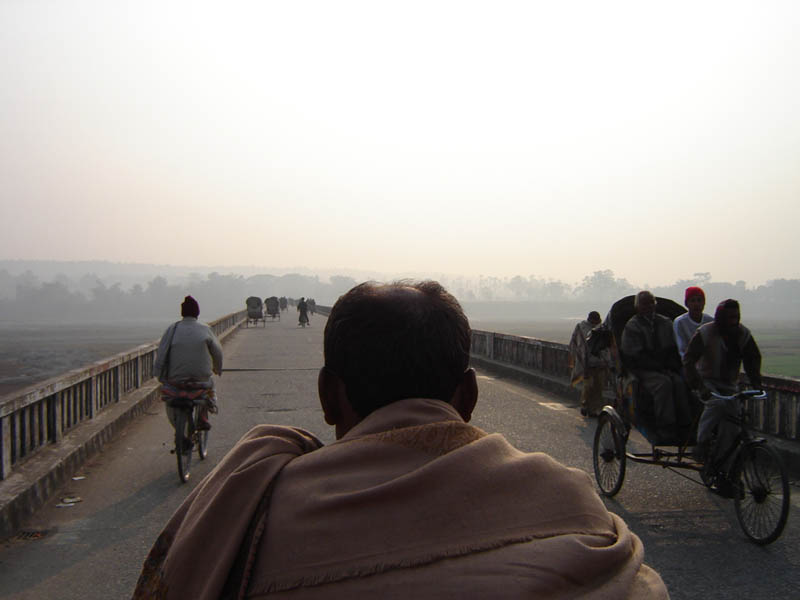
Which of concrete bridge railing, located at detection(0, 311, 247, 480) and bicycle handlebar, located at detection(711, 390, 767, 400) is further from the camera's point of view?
concrete bridge railing, located at detection(0, 311, 247, 480)

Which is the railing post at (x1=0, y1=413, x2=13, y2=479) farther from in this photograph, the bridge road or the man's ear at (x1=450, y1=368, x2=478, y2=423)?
the man's ear at (x1=450, y1=368, x2=478, y2=423)

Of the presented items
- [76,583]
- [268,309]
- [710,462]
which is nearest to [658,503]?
[710,462]

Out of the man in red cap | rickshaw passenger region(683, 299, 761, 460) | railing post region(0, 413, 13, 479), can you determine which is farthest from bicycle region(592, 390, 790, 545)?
railing post region(0, 413, 13, 479)

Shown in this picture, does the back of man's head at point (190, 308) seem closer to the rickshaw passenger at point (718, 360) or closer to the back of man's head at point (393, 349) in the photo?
the rickshaw passenger at point (718, 360)

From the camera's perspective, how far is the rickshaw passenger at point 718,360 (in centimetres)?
604

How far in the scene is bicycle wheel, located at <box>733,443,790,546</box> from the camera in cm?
525

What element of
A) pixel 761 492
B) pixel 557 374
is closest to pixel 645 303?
pixel 761 492

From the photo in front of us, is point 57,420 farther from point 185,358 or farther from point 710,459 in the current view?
point 710,459

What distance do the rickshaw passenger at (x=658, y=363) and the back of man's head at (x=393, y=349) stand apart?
5332 millimetres

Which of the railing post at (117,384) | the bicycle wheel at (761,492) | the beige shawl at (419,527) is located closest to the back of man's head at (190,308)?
the railing post at (117,384)

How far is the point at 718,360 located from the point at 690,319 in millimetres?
1027

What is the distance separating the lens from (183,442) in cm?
759

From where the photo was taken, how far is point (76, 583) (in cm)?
481

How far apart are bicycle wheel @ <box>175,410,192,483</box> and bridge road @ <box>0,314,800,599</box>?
0.16 meters
